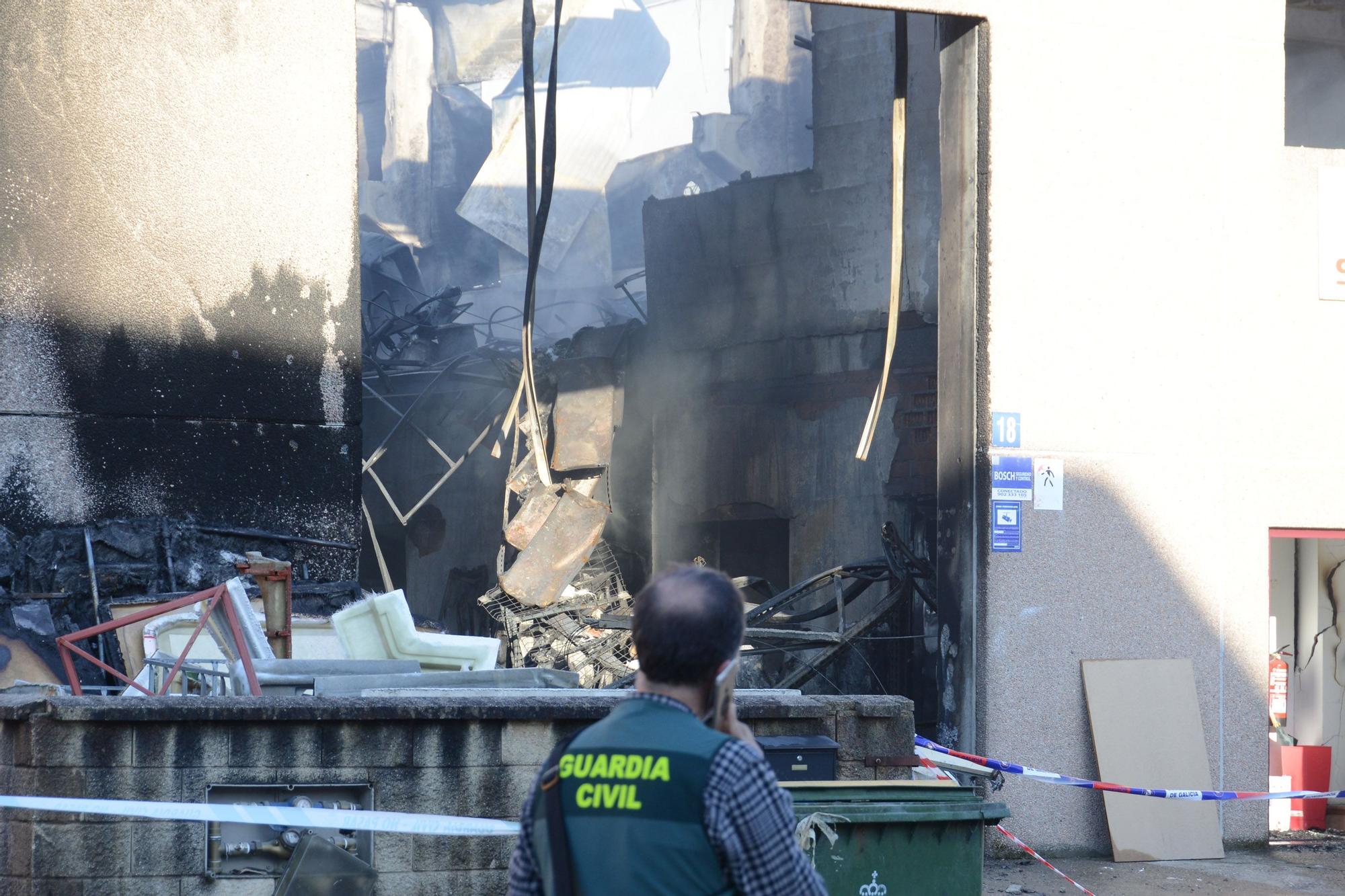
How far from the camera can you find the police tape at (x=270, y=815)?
15.4 feet

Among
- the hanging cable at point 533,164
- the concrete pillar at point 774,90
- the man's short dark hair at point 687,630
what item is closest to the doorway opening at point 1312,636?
the hanging cable at point 533,164

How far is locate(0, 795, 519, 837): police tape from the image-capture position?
4691mm

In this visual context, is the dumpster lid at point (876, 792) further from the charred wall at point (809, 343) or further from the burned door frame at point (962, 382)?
the charred wall at point (809, 343)

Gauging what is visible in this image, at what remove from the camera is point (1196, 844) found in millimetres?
8508

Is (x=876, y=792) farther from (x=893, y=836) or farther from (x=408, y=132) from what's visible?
(x=408, y=132)

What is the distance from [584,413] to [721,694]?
46.2ft

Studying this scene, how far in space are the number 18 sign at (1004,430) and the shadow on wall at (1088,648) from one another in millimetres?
357

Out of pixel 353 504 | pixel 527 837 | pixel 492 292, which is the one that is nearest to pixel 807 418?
pixel 353 504

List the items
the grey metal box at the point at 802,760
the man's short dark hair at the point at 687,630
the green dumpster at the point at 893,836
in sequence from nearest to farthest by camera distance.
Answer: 1. the man's short dark hair at the point at 687,630
2. the green dumpster at the point at 893,836
3. the grey metal box at the point at 802,760

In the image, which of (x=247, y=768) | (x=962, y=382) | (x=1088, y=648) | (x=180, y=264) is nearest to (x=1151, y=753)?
(x=1088, y=648)

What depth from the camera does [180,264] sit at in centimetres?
772

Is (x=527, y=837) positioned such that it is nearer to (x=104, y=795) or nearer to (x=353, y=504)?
(x=104, y=795)

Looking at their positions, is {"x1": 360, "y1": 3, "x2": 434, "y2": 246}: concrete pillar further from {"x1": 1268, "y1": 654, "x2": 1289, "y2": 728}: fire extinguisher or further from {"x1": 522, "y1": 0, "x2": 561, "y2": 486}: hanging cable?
{"x1": 1268, "y1": 654, "x2": 1289, "y2": 728}: fire extinguisher

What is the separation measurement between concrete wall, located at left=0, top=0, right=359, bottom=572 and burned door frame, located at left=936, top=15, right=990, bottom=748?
3.68 m
